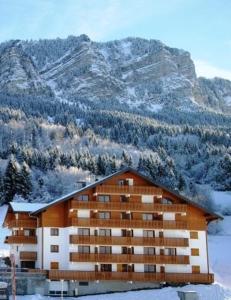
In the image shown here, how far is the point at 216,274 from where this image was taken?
290ft

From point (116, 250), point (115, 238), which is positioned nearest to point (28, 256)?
point (116, 250)

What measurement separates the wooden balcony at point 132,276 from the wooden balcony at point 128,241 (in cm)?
320

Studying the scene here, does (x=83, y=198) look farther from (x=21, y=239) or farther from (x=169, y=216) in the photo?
(x=169, y=216)

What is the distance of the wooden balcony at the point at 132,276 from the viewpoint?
68.3 meters

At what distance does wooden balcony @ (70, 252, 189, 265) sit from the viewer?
231ft

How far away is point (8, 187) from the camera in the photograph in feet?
416

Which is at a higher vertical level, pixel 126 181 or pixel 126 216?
pixel 126 181

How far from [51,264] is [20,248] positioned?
5.68m

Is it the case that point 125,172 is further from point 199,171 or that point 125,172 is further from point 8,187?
point 199,171

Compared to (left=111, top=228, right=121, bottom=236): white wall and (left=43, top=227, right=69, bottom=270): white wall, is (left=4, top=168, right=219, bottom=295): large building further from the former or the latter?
(left=43, top=227, right=69, bottom=270): white wall

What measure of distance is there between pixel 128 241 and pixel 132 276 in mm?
3784

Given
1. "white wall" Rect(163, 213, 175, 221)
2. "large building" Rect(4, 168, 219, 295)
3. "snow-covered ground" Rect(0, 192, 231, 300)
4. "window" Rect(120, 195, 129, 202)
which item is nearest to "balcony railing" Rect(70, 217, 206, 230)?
"large building" Rect(4, 168, 219, 295)

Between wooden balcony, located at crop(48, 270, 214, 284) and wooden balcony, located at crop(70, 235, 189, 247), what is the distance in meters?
3.20

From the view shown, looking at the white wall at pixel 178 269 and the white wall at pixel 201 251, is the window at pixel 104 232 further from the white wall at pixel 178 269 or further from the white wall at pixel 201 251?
the white wall at pixel 201 251
